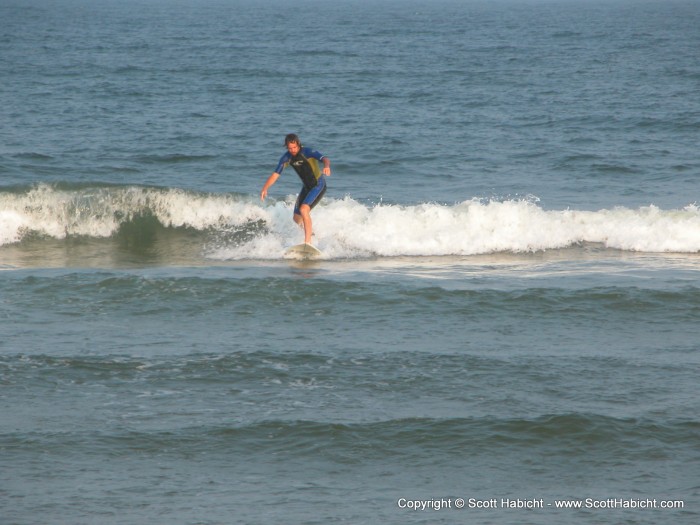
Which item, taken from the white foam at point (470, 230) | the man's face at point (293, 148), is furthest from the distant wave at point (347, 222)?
the man's face at point (293, 148)

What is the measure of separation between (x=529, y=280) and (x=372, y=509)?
20.2 feet

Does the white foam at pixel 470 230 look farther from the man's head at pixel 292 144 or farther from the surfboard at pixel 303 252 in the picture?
the man's head at pixel 292 144

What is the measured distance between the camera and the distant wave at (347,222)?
14070mm

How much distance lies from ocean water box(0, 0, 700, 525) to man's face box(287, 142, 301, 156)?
4.63 feet

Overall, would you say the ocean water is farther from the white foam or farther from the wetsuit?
the wetsuit

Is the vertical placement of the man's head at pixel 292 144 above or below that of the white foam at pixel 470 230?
above

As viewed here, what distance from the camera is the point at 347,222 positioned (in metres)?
14.9


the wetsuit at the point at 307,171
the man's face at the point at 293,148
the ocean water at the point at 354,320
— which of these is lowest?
the ocean water at the point at 354,320

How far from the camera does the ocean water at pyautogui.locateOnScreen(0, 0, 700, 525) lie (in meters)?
6.36

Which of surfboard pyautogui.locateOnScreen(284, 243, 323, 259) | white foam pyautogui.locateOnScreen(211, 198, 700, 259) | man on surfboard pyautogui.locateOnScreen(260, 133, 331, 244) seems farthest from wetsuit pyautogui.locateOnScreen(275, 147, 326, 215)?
white foam pyautogui.locateOnScreen(211, 198, 700, 259)

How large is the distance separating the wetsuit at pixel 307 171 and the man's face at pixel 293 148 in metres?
0.05

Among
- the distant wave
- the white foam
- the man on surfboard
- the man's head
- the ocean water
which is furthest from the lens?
the distant wave

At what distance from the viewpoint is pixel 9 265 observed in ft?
42.3

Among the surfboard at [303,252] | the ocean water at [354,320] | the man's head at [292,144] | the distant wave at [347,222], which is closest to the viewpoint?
the ocean water at [354,320]
